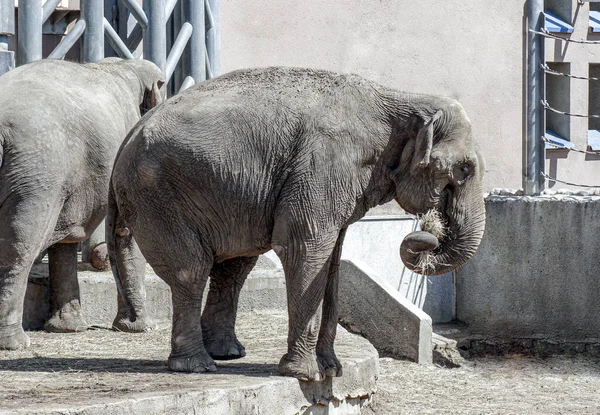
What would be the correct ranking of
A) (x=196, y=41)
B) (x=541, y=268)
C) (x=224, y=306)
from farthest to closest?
(x=541, y=268)
(x=196, y=41)
(x=224, y=306)

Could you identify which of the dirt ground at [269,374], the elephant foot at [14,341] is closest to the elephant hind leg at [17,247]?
the elephant foot at [14,341]

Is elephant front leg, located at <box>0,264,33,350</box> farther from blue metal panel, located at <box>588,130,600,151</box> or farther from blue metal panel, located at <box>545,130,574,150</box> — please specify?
blue metal panel, located at <box>588,130,600,151</box>

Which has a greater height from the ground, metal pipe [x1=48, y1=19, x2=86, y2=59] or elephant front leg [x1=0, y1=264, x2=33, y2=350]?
metal pipe [x1=48, y1=19, x2=86, y2=59]

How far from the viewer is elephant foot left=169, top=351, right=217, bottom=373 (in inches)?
222

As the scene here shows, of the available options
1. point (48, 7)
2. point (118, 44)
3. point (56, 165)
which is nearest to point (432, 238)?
point (56, 165)

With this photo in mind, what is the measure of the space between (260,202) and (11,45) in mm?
4805

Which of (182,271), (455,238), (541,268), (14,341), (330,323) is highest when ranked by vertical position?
(455,238)

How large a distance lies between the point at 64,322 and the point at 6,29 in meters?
1.90

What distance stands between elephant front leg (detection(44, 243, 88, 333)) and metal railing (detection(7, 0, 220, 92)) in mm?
1324

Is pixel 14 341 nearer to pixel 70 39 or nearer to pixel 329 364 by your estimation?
pixel 329 364

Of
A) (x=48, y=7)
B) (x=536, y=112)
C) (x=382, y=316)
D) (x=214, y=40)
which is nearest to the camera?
(x=48, y=7)

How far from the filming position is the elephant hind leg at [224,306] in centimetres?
620

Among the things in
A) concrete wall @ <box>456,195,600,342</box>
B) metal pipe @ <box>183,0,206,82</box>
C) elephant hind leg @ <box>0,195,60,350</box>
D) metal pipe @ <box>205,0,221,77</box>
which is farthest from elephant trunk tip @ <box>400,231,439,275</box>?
concrete wall @ <box>456,195,600,342</box>

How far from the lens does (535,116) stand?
10.2m
